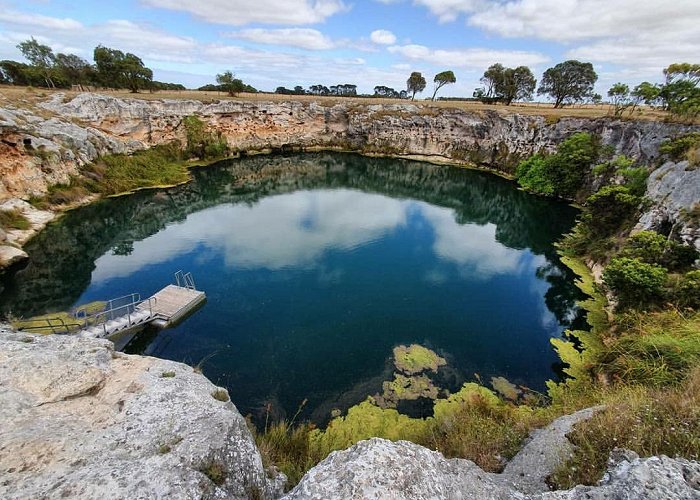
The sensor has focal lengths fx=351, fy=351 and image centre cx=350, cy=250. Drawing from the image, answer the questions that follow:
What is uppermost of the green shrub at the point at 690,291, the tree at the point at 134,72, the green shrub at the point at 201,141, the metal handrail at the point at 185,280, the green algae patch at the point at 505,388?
the tree at the point at 134,72

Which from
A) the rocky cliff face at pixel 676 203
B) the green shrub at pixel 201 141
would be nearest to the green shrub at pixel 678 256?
the rocky cliff face at pixel 676 203

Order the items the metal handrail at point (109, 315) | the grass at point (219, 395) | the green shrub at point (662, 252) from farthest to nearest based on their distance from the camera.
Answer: the metal handrail at point (109, 315) → the green shrub at point (662, 252) → the grass at point (219, 395)

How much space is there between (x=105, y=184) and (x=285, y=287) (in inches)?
1298

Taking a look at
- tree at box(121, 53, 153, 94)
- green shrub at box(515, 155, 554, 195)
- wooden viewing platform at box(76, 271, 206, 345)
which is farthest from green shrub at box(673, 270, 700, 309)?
tree at box(121, 53, 153, 94)

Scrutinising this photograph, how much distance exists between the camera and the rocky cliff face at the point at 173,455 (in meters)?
5.49

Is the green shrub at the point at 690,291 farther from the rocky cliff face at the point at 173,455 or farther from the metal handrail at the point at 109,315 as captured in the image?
the metal handrail at the point at 109,315

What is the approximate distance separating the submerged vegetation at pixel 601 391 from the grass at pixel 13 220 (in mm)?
31578

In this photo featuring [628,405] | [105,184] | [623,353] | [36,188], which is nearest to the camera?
[628,405]

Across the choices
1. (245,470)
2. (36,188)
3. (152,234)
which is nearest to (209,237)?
(152,234)

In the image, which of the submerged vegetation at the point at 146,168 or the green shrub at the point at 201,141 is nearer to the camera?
the submerged vegetation at the point at 146,168

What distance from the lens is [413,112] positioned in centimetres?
7262

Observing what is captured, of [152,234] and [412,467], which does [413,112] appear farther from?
[412,467]

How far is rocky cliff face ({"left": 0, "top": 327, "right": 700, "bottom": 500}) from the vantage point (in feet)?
18.0

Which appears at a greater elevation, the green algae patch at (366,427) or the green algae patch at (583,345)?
the green algae patch at (583,345)
